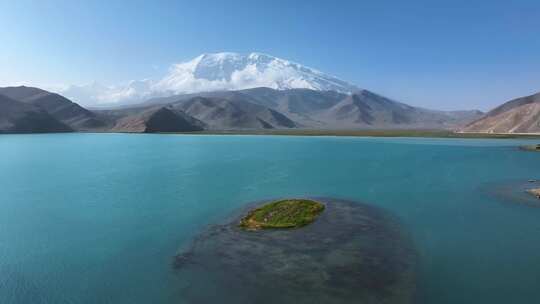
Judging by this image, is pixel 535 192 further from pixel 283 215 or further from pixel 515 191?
pixel 283 215

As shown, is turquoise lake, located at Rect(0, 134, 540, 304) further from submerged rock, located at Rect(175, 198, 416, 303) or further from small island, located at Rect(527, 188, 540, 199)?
small island, located at Rect(527, 188, 540, 199)

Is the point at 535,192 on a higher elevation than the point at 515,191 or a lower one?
higher

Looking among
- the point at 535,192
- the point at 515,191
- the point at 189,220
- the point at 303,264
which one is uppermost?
the point at 535,192

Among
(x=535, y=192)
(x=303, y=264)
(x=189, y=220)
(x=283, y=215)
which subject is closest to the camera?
(x=303, y=264)

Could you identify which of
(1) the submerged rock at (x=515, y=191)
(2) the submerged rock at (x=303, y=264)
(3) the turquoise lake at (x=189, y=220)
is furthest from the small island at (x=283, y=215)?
(1) the submerged rock at (x=515, y=191)

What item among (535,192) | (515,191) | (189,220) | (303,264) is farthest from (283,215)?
(515,191)

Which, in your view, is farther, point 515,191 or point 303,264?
point 515,191

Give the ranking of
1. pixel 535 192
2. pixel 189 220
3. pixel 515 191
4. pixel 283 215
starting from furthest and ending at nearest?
pixel 515 191
pixel 535 192
pixel 189 220
pixel 283 215
